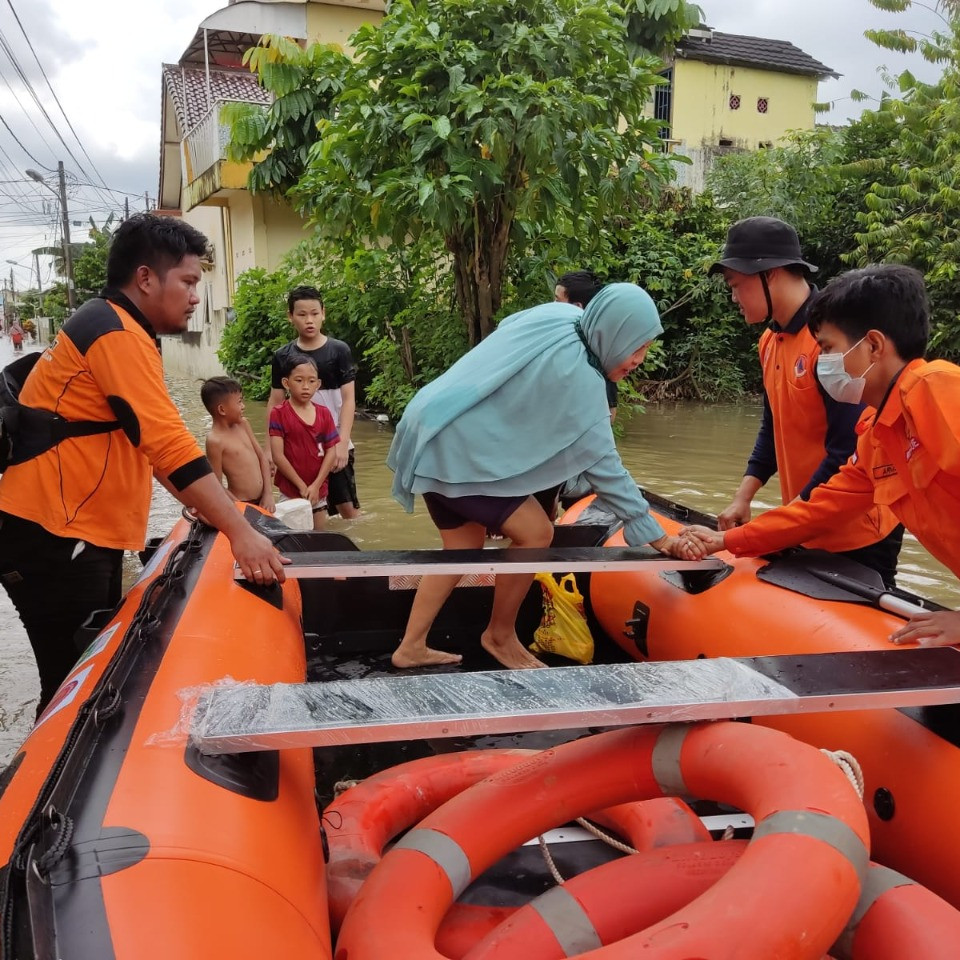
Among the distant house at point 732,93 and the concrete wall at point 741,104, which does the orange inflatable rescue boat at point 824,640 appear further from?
the concrete wall at point 741,104

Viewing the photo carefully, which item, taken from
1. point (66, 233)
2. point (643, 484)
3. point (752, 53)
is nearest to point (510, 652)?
point (643, 484)

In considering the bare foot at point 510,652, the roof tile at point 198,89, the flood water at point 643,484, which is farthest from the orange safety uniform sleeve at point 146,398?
the roof tile at point 198,89

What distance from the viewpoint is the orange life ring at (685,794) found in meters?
1.27

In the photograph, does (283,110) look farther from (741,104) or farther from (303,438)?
(741,104)

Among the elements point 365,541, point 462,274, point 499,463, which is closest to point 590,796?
point 499,463

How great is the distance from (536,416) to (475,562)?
56 cm

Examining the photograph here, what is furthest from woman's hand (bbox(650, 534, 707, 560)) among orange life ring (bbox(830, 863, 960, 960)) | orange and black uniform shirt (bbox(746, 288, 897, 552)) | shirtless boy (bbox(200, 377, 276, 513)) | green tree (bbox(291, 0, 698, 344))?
green tree (bbox(291, 0, 698, 344))

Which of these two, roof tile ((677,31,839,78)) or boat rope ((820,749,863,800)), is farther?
roof tile ((677,31,839,78))

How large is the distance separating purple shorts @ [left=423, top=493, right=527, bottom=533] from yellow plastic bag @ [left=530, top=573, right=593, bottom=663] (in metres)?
0.51

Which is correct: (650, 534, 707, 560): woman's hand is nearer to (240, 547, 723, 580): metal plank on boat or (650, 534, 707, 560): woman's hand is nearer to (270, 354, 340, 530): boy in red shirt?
(240, 547, 723, 580): metal plank on boat

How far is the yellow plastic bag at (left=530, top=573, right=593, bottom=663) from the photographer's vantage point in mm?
3451

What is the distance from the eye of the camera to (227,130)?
569 inches

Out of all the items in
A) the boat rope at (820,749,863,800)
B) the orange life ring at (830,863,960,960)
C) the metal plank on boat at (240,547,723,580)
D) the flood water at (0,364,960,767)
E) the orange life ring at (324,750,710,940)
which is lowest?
the flood water at (0,364,960,767)

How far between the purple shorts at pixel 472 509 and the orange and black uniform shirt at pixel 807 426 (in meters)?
0.94
